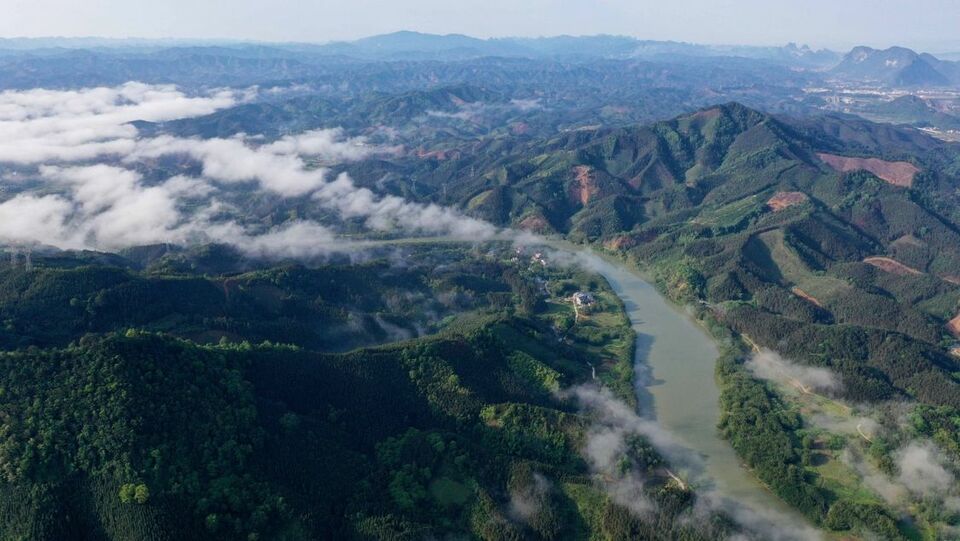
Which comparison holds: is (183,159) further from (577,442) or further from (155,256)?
(577,442)

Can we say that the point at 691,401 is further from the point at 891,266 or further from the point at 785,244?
the point at 891,266

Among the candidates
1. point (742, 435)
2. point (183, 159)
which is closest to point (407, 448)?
point (742, 435)

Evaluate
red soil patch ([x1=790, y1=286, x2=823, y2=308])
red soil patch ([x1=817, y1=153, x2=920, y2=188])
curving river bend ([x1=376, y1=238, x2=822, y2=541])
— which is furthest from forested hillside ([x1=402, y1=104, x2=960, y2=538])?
curving river bend ([x1=376, y1=238, x2=822, y2=541])

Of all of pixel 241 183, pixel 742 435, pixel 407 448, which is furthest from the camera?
pixel 241 183

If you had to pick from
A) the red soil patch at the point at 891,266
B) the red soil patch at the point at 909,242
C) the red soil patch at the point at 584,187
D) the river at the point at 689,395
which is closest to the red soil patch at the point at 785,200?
the red soil patch at the point at 909,242

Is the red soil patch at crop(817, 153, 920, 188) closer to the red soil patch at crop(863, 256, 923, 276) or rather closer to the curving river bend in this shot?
the red soil patch at crop(863, 256, 923, 276)

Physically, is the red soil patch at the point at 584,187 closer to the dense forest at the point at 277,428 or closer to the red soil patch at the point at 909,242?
the red soil patch at the point at 909,242

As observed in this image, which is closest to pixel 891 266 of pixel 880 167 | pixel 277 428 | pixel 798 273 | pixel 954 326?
pixel 798 273
